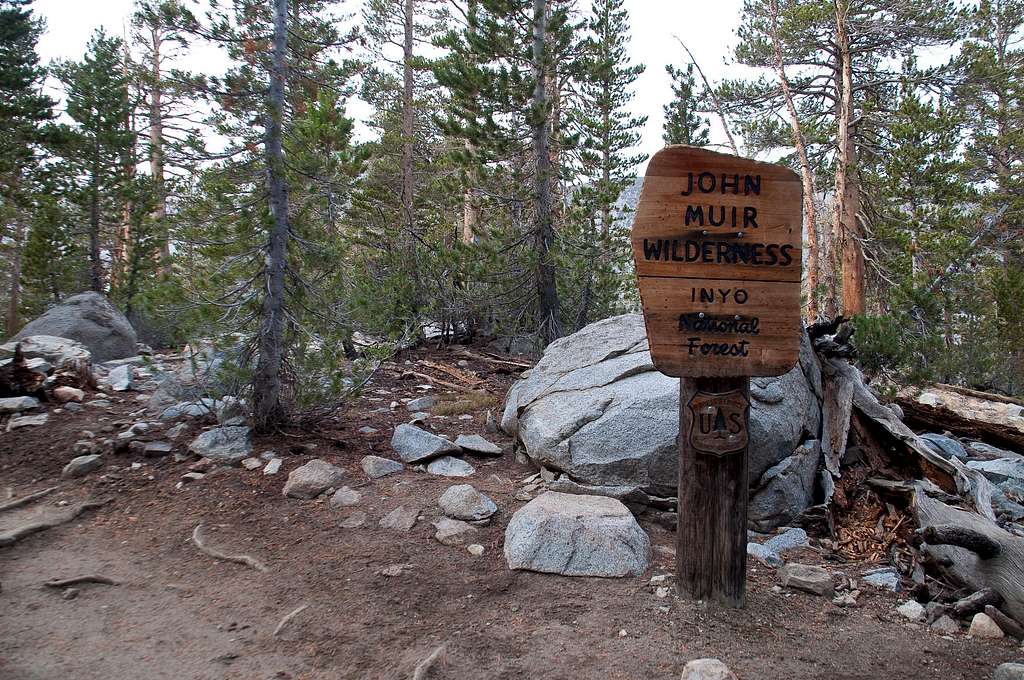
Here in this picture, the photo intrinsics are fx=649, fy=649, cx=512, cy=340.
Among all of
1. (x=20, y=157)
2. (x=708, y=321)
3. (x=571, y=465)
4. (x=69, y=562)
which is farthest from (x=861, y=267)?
(x=20, y=157)

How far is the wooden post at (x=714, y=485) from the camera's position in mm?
3408

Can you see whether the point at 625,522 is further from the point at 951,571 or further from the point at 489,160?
the point at 489,160

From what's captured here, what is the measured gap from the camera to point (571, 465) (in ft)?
17.1

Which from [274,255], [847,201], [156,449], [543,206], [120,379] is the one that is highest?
[847,201]

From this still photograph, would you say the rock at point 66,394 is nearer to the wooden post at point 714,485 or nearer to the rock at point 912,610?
the wooden post at point 714,485

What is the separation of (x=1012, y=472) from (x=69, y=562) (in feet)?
27.6

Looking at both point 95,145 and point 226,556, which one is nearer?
point 226,556

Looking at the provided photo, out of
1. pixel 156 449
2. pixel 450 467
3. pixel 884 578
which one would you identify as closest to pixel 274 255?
pixel 156 449

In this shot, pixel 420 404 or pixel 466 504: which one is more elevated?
pixel 420 404

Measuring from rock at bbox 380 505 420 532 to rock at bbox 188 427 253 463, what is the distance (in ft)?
5.87

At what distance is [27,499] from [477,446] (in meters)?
3.73

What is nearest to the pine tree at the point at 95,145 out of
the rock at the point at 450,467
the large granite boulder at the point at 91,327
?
the large granite boulder at the point at 91,327

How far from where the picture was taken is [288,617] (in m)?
3.63

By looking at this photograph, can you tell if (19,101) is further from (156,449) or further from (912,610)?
(912,610)
